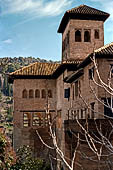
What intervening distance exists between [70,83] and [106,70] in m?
6.54

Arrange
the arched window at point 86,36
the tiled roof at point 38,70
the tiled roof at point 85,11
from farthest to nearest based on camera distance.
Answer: the tiled roof at point 38,70 < the arched window at point 86,36 < the tiled roof at point 85,11

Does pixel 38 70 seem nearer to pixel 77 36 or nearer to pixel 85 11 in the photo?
pixel 77 36

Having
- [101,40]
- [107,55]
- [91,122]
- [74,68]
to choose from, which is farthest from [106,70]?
[101,40]

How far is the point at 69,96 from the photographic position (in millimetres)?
21141

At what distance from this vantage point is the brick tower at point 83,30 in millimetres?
23312

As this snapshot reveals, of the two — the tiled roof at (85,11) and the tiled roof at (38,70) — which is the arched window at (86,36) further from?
the tiled roof at (38,70)

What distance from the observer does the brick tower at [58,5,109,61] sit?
23.3m

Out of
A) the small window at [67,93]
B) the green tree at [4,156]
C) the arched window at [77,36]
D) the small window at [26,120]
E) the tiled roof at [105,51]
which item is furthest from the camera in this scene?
the small window at [26,120]

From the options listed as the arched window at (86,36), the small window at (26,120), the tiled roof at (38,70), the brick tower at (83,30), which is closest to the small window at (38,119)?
the small window at (26,120)

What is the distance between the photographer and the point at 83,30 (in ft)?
77.9

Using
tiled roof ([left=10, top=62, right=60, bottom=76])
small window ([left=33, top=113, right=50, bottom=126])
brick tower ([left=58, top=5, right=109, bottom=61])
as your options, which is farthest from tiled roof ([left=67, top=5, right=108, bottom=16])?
small window ([left=33, top=113, right=50, bottom=126])

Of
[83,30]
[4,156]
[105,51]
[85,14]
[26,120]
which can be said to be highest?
[85,14]

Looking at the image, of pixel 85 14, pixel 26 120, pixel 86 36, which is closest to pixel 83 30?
pixel 86 36

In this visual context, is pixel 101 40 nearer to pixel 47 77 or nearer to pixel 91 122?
pixel 47 77
